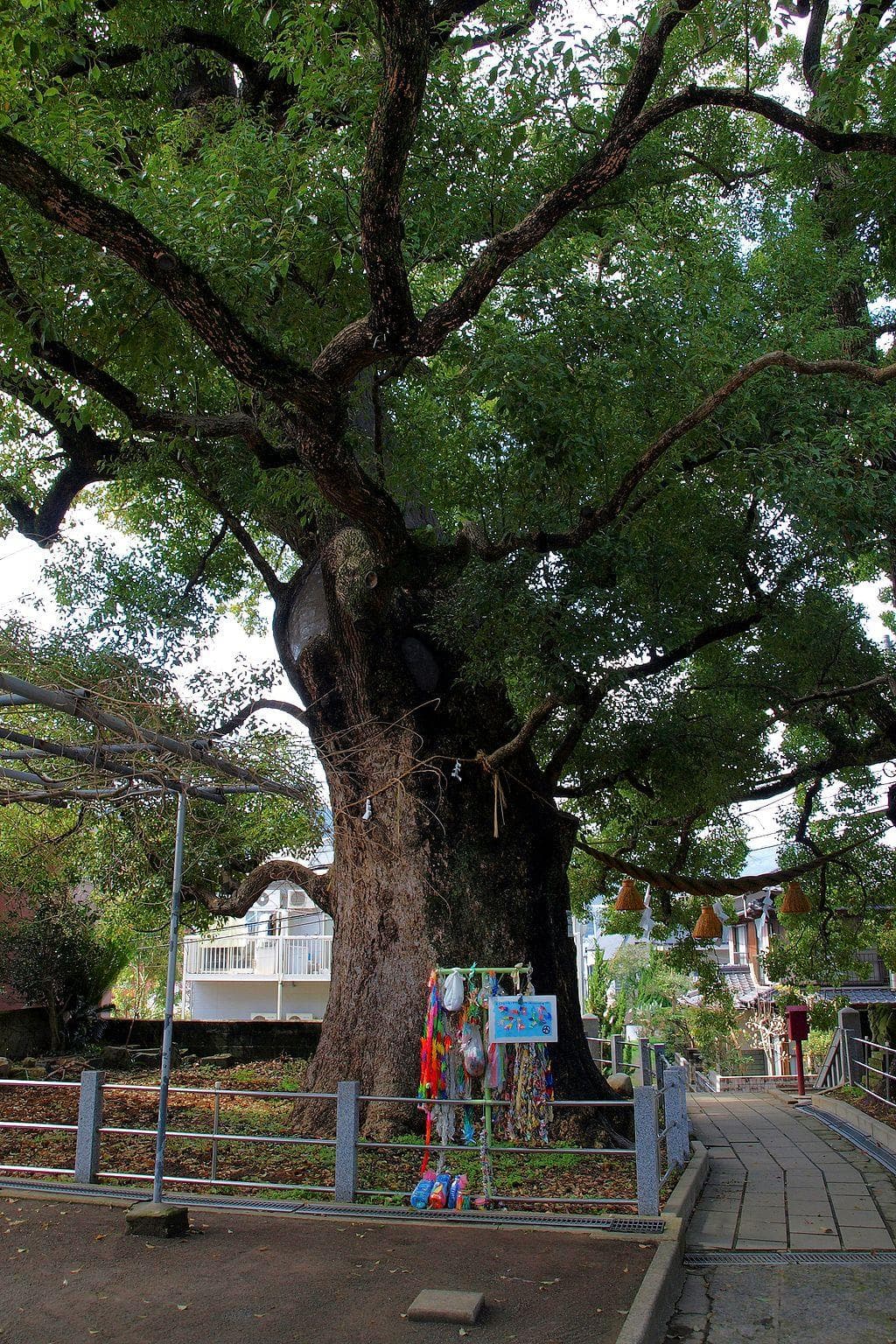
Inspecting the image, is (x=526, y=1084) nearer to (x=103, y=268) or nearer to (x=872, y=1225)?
(x=872, y=1225)

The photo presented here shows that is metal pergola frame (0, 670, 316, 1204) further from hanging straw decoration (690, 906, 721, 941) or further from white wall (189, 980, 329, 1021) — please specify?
white wall (189, 980, 329, 1021)

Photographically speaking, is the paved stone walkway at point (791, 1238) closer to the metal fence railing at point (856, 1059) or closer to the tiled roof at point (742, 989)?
the metal fence railing at point (856, 1059)

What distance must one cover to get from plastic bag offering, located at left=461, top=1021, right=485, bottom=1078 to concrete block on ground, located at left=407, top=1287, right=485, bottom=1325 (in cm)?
236

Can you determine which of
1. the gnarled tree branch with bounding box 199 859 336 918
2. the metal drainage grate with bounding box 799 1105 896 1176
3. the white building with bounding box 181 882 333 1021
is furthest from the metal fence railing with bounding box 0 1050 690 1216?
the white building with bounding box 181 882 333 1021

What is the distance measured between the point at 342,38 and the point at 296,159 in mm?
1347

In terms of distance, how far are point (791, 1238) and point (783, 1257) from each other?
22.1 inches

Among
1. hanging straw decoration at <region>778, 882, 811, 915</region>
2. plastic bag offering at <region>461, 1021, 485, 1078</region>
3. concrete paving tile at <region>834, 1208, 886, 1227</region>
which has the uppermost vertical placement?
hanging straw decoration at <region>778, 882, 811, 915</region>

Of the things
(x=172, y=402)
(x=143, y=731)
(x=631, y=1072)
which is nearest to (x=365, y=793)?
(x=143, y=731)

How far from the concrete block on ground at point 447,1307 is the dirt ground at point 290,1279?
0.15 feet

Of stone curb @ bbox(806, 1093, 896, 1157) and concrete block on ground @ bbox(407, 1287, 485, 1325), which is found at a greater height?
concrete block on ground @ bbox(407, 1287, 485, 1325)

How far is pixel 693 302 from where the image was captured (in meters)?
9.18

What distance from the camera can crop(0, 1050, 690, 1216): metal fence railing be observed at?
6938mm

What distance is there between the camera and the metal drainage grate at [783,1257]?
654 centimetres

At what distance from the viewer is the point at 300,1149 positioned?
360 inches
